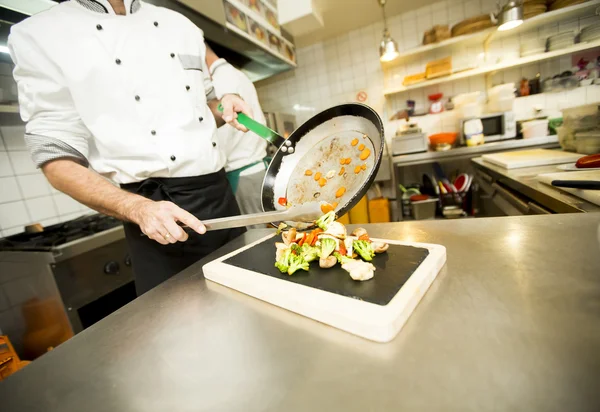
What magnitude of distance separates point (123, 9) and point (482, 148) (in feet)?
8.10

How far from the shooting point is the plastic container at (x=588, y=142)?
3.84ft

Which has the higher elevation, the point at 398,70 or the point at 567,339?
the point at 398,70

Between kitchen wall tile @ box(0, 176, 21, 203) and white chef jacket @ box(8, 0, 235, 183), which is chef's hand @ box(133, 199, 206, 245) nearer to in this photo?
white chef jacket @ box(8, 0, 235, 183)

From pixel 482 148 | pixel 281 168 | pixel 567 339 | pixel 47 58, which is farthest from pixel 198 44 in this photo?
pixel 482 148

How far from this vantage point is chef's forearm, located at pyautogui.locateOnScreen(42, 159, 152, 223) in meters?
0.70

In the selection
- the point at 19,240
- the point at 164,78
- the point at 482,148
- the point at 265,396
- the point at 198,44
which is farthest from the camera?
the point at 482,148

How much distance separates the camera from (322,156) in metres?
0.93

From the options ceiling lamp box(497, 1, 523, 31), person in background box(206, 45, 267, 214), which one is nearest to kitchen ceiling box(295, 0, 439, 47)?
ceiling lamp box(497, 1, 523, 31)

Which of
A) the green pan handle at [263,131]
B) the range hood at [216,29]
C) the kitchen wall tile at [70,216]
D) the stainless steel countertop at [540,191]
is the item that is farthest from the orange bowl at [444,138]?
the kitchen wall tile at [70,216]

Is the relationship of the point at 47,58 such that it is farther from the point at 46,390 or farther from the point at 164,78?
the point at 46,390

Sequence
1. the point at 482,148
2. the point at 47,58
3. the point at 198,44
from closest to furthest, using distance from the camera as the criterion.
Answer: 1. the point at 47,58
2. the point at 198,44
3. the point at 482,148

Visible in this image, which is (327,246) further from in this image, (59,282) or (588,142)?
(588,142)

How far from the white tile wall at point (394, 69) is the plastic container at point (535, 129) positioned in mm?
543

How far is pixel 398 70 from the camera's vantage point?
295 cm
